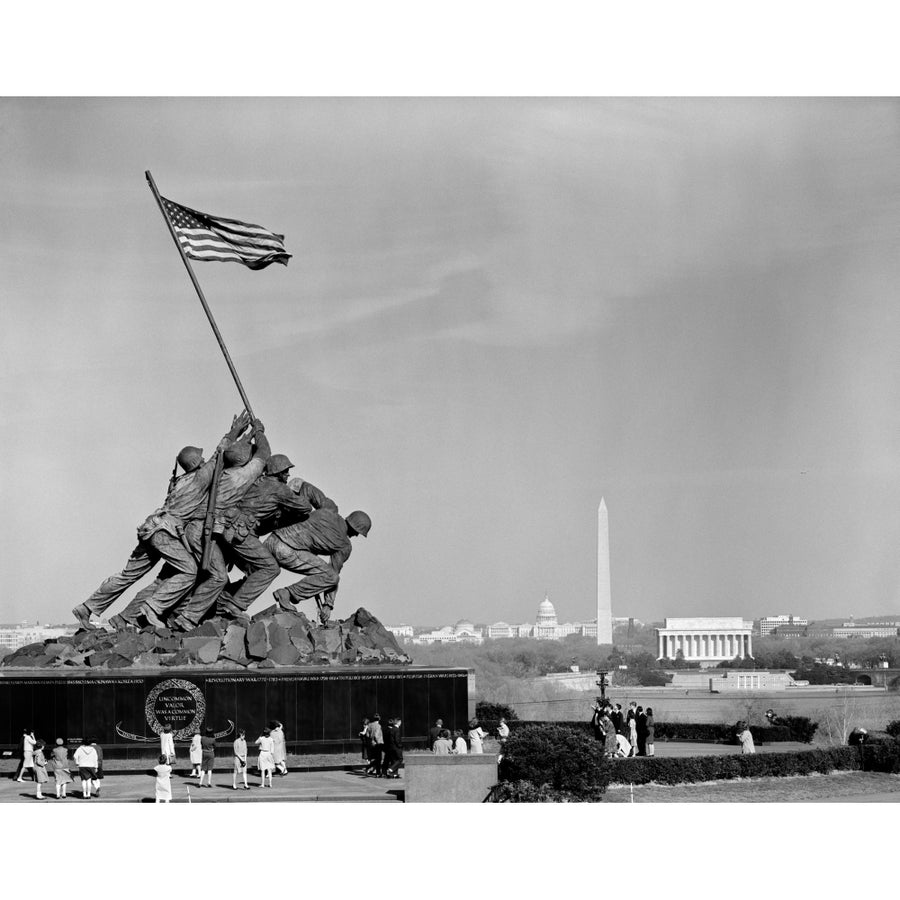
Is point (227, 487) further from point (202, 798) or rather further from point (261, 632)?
point (202, 798)

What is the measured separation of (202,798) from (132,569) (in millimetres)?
6193

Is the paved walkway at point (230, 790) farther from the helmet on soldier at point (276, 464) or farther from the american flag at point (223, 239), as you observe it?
the american flag at point (223, 239)

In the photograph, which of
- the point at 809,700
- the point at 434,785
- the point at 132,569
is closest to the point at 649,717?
the point at 434,785

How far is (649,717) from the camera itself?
1877 centimetres

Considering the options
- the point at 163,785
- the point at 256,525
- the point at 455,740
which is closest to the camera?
the point at 163,785

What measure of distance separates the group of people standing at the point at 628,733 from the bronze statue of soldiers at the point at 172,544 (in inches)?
243

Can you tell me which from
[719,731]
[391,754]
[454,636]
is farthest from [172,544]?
[454,636]

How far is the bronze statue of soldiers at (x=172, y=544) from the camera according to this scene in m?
20.5

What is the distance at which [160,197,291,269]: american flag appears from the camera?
2148 cm

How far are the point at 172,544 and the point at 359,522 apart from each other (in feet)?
9.63

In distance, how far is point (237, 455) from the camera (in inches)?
820

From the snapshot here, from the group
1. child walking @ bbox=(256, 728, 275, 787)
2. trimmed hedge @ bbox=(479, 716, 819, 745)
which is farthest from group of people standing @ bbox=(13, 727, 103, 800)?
trimmed hedge @ bbox=(479, 716, 819, 745)

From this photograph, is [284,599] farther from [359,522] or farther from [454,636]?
[454,636]

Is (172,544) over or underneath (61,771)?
over
